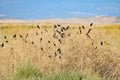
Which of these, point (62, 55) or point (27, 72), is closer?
point (27, 72)

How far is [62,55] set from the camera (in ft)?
36.1

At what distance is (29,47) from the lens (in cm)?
1187

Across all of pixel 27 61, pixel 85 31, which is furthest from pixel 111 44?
pixel 27 61

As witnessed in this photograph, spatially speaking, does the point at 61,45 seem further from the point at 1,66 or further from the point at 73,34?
the point at 1,66

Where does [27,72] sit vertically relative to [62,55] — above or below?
below

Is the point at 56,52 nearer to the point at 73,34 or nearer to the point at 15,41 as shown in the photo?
the point at 73,34

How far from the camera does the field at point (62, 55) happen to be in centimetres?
996

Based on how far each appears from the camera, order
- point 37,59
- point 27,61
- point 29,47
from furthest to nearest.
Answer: point 29,47 → point 37,59 → point 27,61

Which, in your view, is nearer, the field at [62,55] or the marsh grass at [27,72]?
the marsh grass at [27,72]

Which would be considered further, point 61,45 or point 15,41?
point 15,41

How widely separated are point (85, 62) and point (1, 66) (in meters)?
1.95

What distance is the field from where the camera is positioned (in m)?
9.96

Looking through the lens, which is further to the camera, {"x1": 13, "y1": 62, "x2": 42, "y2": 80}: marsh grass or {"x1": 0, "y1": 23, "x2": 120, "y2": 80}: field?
{"x1": 0, "y1": 23, "x2": 120, "y2": 80}: field

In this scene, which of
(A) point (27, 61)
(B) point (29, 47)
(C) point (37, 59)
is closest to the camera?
(A) point (27, 61)
